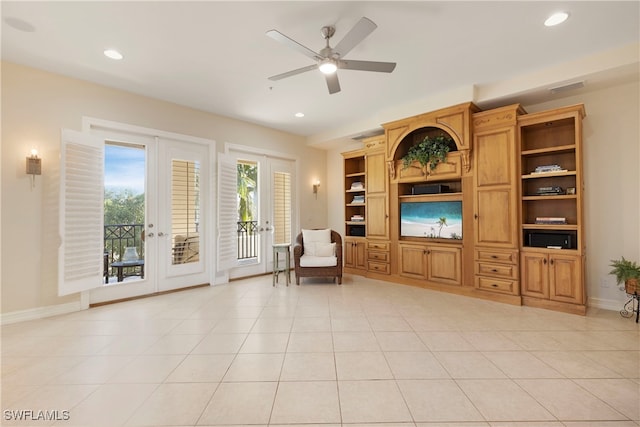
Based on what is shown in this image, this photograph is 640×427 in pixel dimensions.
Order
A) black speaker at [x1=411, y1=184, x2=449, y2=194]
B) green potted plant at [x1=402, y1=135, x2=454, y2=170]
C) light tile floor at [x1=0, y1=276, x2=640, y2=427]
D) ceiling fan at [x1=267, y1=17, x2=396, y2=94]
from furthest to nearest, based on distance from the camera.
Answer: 1. black speaker at [x1=411, y1=184, x2=449, y2=194]
2. green potted plant at [x1=402, y1=135, x2=454, y2=170]
3. ceiling fan at [x1=267, y1=17, x2=396, y2=94]
4. light tile floor at [x1=0, y1=276, x2=640, y2=427]

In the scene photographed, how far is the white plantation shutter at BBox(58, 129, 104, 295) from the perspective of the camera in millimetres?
3352

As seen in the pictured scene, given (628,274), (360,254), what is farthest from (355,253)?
(628,274)

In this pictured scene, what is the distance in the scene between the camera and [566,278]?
343 centimetres

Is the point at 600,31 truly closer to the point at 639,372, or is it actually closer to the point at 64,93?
the point at 639,372

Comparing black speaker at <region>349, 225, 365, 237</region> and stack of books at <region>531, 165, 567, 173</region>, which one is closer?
stack of books at <region>531, 165, 567, 173</region>

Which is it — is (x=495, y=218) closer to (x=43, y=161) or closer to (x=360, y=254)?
(x=360, y=254)

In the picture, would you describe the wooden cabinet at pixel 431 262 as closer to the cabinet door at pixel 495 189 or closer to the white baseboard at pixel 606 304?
the cabinet door at pixel 495 189

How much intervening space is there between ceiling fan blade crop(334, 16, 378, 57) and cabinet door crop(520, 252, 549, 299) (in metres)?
3.43

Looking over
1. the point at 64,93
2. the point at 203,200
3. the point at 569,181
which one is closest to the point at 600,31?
the point at 569,181

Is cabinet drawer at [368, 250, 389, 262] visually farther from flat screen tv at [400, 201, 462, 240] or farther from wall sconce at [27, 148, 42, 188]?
wall sconce at [27, 148, 42, 188]

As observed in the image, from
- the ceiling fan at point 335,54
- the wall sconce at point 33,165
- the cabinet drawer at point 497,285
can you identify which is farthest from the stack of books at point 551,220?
the wall sconce at point 33,165

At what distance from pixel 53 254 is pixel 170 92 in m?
2.63

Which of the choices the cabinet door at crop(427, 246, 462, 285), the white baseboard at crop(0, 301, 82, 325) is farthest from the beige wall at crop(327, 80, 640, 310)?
the white baseboard at crop(0, 301, 82, 325)

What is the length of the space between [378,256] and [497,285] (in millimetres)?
1959
